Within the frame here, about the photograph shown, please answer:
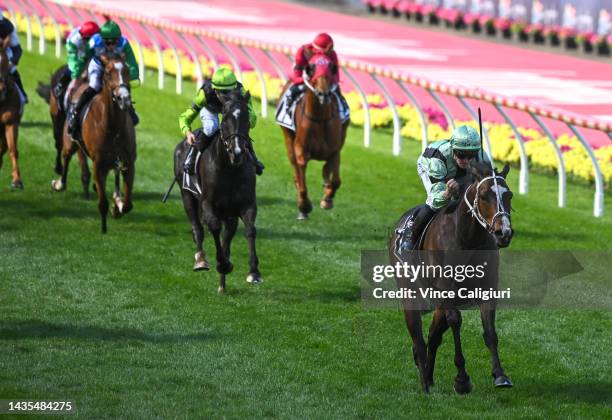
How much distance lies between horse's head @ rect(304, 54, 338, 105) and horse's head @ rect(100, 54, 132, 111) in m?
2.14

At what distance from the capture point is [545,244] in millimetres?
14758

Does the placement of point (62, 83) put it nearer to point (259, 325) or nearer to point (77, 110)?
point (77, 110)

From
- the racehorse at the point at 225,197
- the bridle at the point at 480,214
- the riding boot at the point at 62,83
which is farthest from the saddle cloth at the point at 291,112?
the bridle at the point at 480,214

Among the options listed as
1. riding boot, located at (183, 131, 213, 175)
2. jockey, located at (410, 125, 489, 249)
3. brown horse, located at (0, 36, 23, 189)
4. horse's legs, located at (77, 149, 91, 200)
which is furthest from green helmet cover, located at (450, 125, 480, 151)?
brown horse, located at (0, 36, 23, 189)

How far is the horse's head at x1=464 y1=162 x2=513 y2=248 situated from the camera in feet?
28.6

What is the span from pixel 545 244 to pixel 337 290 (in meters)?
2.77

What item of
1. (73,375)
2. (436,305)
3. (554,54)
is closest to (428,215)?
(436,305)

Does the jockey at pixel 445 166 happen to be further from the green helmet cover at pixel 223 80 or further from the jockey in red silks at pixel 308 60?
A: the jockey in red silks at pixel 308 60

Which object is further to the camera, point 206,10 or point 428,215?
point 206,10

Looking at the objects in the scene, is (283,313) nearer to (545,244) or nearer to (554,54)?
(545,244)

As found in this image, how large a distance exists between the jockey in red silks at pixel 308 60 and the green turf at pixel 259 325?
1.21 m

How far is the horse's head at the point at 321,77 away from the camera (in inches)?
608

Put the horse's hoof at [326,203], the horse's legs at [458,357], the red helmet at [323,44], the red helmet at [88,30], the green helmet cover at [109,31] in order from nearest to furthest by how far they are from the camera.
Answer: the horse's legs at [458,357]
the green helmet cover at [109,31]
the red helmet at [323,44]
the red helmet at [88,30]
the horse's hoof at [326,203]

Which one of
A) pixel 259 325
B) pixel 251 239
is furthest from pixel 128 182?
pixel 259 325
